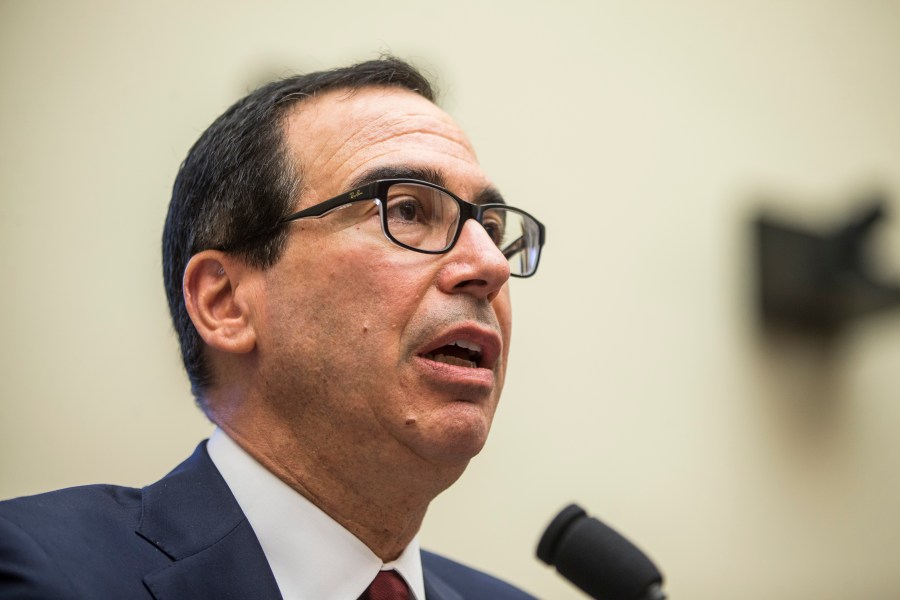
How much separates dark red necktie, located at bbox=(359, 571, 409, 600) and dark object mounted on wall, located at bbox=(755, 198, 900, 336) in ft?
8.08

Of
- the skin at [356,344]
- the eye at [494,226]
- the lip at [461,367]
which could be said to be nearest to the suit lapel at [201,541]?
the skin at [356,344]

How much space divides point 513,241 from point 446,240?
0.30 metres

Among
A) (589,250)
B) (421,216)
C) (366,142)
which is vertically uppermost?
(366,142)

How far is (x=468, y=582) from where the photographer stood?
5.82 feet

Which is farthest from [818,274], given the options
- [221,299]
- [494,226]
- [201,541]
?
[201,541]

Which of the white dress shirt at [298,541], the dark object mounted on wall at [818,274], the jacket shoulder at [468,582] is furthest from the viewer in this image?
the dark object mounted on wall at [818,274]

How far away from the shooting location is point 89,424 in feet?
6.48

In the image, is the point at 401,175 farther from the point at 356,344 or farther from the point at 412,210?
the point at 356,344

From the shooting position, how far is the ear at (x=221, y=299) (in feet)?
4.77

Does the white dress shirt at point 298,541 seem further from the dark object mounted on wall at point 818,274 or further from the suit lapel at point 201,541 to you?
the dark object mounted on wall at point 818,274

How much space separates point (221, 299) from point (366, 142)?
376 mm

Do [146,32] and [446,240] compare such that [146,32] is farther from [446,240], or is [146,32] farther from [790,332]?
[790,332]

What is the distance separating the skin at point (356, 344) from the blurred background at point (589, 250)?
658mm

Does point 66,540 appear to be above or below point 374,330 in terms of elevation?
below
